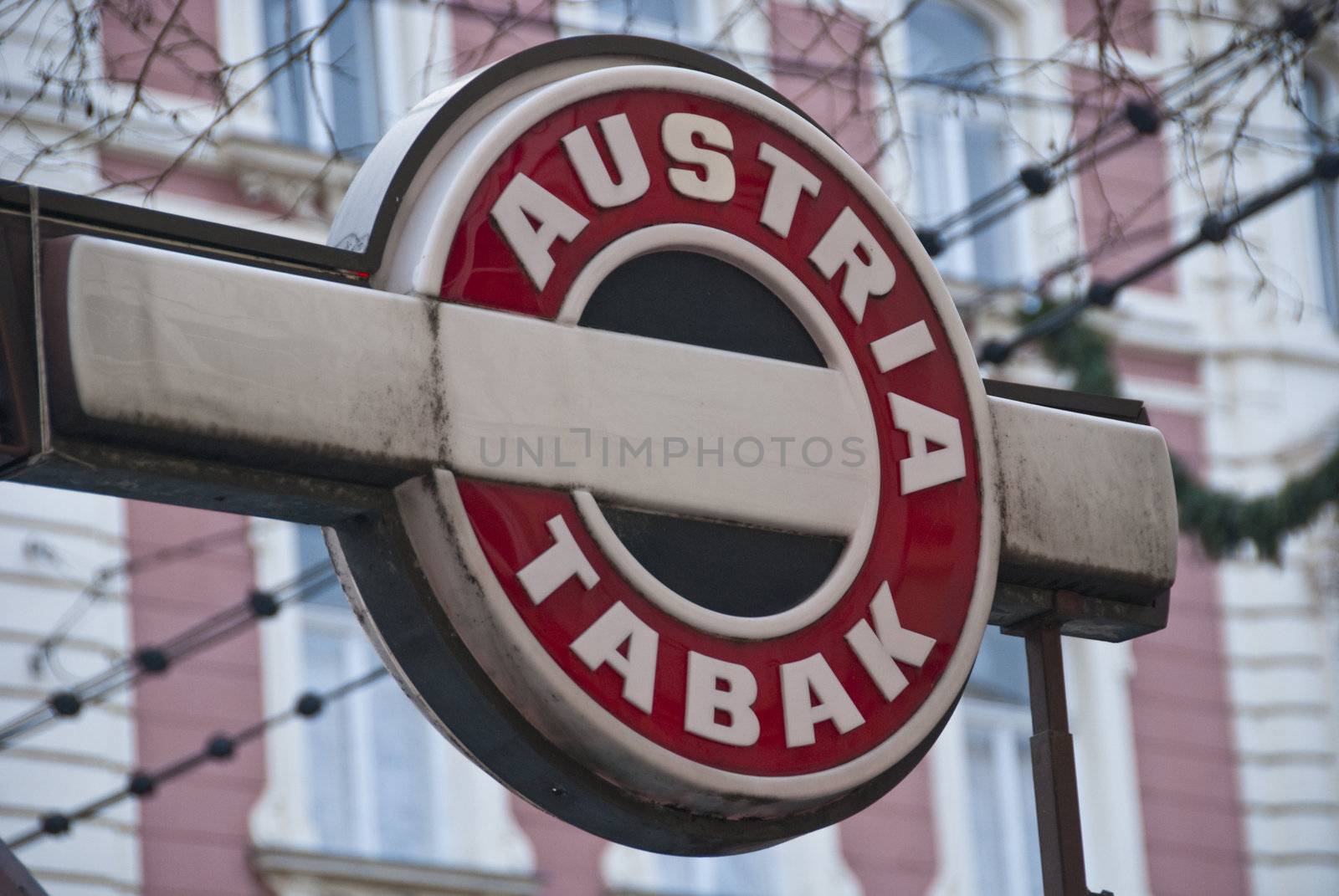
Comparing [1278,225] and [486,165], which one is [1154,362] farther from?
[486,165]

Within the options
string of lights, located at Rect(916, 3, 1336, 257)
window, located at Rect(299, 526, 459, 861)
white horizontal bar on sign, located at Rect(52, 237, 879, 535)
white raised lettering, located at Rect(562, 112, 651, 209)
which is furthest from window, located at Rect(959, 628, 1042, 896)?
white raised lettering, located at Rect(562, 112, 651, 209)

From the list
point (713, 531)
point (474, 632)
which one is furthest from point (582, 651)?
point (713, 531)

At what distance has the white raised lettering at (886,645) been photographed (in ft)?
9.45

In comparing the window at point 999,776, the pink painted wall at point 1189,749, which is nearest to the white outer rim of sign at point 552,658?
the window at point 999,776

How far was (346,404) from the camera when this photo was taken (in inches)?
104

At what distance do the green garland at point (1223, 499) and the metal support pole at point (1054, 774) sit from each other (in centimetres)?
468

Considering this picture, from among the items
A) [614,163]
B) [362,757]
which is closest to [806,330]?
[614,163]

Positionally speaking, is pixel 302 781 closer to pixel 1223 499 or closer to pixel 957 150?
pixel 1223 499

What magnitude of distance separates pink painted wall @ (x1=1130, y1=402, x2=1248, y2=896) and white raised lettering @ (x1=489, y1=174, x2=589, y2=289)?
34.2ft

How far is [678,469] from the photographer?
2826 millimetres

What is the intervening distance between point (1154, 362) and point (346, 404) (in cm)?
1177

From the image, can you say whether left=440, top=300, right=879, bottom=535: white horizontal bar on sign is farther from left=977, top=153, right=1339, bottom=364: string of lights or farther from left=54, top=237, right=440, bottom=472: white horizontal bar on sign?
left=977, top=153, right=1339, bottom=364: string of lights

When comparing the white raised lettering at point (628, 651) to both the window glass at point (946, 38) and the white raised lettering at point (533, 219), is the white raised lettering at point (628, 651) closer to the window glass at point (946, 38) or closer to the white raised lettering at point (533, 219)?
the white raised lettering at point (533, 219)

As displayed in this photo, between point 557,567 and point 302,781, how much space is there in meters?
7.94
